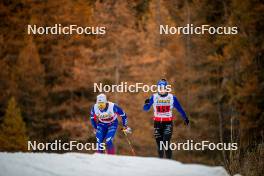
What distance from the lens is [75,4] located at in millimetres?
38250

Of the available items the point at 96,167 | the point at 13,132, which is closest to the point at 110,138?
the point at 96,167

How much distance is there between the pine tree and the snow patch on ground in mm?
27192

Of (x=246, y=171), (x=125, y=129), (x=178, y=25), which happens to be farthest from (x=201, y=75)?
(x=246, y=171)

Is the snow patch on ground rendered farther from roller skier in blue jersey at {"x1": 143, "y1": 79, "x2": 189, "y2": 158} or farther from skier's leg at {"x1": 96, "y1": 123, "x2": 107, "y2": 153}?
skier's leg at {"x1": 96, "y1": 123, "x2": 107, "y2": 153}

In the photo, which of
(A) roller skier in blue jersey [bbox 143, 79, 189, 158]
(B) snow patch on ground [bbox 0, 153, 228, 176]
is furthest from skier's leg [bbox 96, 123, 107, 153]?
(B) snow patch on ground [bbox 0, 153, 228, 176]

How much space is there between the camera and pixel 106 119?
10.9m

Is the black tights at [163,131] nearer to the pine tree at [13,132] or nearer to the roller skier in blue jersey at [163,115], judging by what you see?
the roller skier in blue jersey at [163,115]

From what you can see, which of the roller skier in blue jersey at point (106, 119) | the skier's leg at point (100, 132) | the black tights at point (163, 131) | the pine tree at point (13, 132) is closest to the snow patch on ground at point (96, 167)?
Result: the black tights at point (163, 131)

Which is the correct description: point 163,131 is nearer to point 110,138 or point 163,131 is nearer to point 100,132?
point 110,138

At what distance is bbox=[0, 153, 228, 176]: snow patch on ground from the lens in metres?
5.36

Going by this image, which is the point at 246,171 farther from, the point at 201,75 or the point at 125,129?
the point at 201,75

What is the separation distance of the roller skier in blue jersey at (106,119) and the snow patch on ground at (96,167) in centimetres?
455

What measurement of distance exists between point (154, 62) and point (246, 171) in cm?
2248

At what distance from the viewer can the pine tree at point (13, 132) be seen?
32.7m
